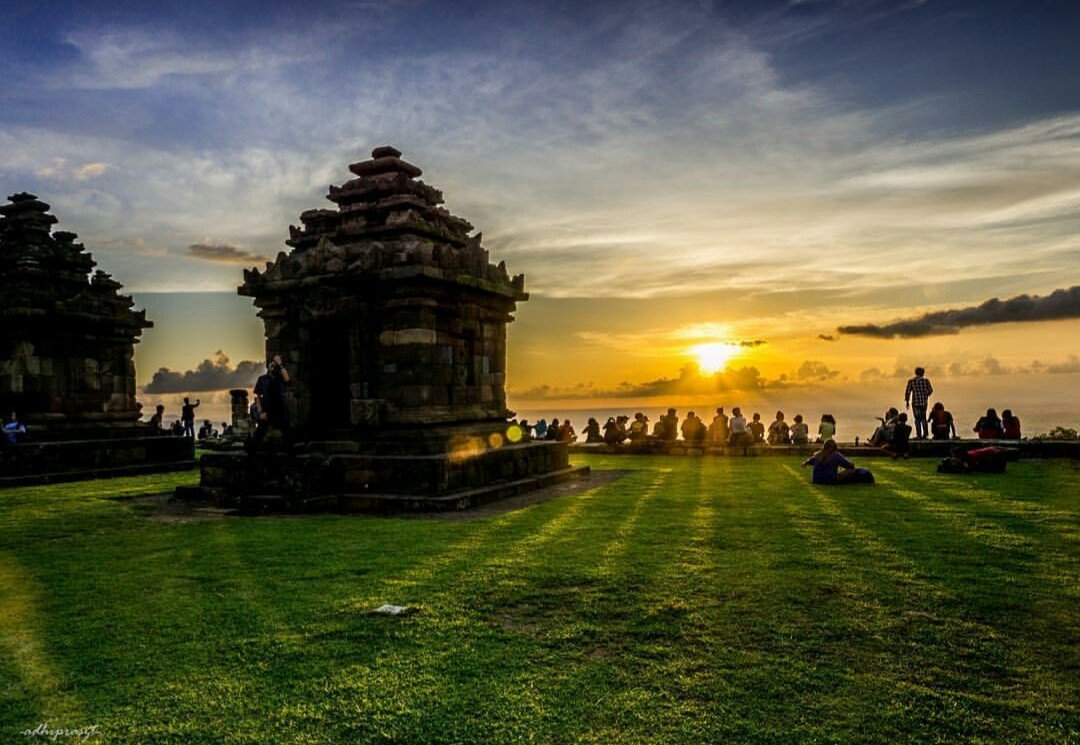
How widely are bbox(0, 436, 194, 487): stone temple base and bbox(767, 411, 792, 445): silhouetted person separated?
18.6 meters

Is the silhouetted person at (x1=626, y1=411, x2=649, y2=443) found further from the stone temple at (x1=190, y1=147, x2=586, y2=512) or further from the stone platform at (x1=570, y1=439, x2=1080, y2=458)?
the stone temple at (x1=190, y1=147, x2=586, y2=512)

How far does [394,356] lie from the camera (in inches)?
592

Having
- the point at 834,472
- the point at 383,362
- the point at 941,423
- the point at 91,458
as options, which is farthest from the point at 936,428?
the point at 91,458

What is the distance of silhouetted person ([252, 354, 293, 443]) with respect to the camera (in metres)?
14.4

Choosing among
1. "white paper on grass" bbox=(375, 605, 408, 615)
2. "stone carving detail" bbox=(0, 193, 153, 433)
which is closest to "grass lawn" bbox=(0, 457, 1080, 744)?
"white paper on grass" bbox=(375, 605, 408, 615)

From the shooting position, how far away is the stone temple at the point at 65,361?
20.5 meters

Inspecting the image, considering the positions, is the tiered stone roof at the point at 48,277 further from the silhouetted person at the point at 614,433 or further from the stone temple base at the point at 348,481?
the silhouetted person at the point at 614,433

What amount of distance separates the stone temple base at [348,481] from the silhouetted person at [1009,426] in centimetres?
1552

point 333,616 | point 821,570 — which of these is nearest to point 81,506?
point 333,616

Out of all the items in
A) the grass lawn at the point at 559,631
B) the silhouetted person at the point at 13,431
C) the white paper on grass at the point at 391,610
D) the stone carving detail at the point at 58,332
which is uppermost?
the stone carving detail at the point at 58,332

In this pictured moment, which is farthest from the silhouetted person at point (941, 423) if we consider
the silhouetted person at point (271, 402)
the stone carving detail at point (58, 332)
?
the stone carving detail at point (58, 332)

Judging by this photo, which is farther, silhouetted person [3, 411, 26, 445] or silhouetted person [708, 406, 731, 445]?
silhouetted person [708, 406, 731, 445]

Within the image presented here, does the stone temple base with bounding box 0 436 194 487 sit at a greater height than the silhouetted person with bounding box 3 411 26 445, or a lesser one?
lesser

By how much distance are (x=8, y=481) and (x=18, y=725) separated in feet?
55.1
